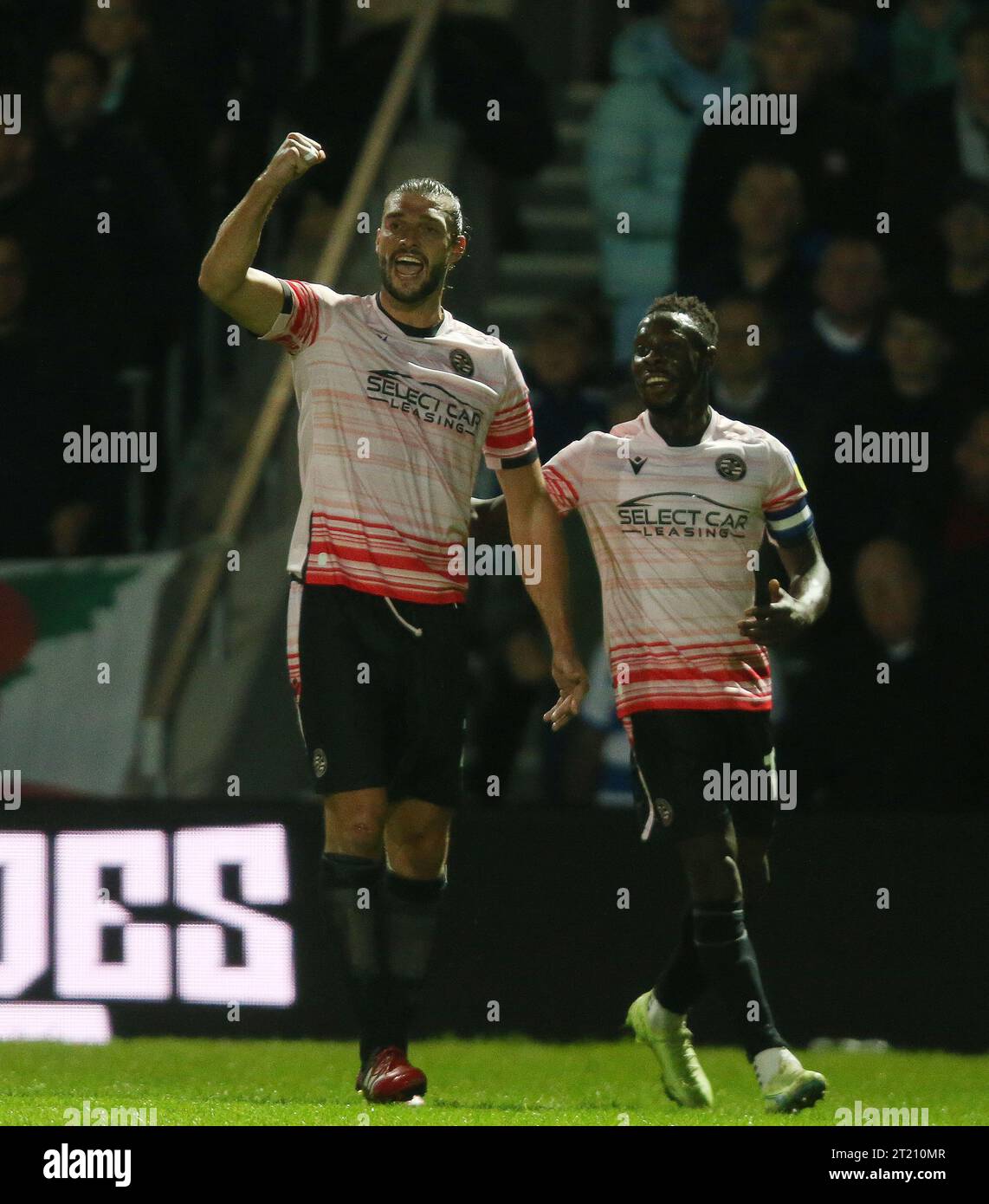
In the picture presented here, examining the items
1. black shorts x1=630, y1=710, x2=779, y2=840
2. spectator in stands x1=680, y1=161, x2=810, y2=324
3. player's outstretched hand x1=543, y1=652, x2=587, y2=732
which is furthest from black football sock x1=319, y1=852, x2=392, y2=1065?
spectator in stands x1=680, y1=161, x2=810, y2=324

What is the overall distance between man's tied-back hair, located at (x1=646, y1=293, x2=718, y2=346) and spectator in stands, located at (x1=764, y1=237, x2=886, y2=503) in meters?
2.74

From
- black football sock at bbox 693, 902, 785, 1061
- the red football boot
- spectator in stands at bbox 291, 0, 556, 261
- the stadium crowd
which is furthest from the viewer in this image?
spectator in stands at bbox 291, 0, 556, 261

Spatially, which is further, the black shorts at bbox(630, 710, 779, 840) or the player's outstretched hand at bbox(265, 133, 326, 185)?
the black shorts at bbox(630, 710, 779, 840)

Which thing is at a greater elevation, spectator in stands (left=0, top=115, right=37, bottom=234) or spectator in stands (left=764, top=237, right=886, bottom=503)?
spectator in stands (left=0, top=115, right=37, bottom=234)

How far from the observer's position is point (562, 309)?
10.1 metres

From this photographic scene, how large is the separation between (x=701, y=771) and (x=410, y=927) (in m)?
0.87

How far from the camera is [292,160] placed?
19.7 feet

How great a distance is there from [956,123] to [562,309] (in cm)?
204

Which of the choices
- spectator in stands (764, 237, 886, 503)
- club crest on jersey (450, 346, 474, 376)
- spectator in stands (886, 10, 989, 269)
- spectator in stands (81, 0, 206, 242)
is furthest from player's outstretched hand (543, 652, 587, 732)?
spectator in stands (81, 0, 206, 242)

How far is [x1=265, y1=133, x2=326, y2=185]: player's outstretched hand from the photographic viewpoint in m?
5.99

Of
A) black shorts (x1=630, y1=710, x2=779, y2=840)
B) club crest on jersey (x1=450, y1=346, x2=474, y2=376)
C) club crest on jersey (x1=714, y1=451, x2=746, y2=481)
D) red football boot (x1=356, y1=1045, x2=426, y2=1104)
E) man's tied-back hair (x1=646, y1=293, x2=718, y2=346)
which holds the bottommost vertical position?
red football boot (x1=356, y1=1045, x2=426, y2=1104)

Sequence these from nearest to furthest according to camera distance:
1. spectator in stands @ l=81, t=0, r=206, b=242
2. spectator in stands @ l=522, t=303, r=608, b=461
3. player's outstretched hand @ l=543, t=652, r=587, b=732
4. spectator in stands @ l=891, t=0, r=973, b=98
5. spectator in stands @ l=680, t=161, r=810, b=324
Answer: player's outstretched hand @ l=543, t=652, r=587, b=732 < spectator in stands @ l=522, t=303, r=608, b=461 < spectator in stands @ l=680, t=161, r=810, b=324 < spectator in stands @ l=81, t=0, r=206, b=242 < spectator in stands @ l=891, t=0, r=973, b=98

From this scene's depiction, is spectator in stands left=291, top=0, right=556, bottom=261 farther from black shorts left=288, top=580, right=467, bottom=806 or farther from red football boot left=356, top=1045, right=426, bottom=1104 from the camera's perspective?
red football boot left=356, top=1045, right=426, bottom=1104
